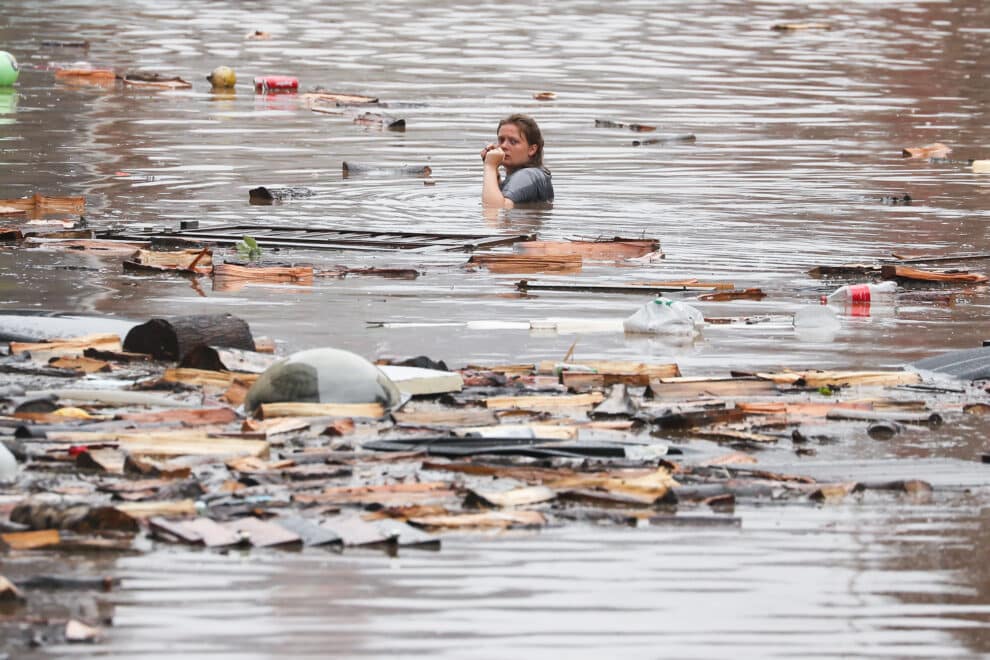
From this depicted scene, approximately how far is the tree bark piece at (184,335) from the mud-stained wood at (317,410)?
1367 millimetres

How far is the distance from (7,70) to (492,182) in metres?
13.0

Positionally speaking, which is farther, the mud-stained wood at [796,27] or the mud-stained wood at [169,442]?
the mud-stained wood at [796,27]

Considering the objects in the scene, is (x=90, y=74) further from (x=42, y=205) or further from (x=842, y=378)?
(x=842, y=378)

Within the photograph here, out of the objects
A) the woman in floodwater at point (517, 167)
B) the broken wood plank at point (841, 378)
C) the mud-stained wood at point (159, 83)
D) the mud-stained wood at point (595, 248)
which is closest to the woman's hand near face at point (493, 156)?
the woman in floodwater at point (517, 167)

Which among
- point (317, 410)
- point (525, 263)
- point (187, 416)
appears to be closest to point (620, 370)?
point (317, 410)

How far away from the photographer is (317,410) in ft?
31.9

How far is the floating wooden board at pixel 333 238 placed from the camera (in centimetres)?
1598

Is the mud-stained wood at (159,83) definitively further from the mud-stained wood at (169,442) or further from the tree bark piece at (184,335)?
the mud-stained wood at (169,442)

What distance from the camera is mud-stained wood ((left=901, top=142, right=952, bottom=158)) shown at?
932 inches

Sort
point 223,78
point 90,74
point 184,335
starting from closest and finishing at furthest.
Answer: point 184,335
point 223,78
point 90,74

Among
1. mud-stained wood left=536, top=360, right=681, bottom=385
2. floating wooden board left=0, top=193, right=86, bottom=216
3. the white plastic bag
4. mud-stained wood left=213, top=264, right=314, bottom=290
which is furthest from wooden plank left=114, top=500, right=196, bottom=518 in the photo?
floating wooden board left=0, top=193, right=86, bottom=216

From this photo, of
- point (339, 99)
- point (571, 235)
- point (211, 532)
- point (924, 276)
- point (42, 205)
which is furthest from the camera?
point (339, 99)

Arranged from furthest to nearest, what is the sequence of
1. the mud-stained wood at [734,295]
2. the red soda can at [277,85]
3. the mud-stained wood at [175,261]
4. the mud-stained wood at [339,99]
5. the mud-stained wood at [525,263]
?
the red soda can at [277,85] → the mud-stained wood at [339,99] → the mud-stained wood at [525,263] → the mud-stained wood at [175,261] → the mud-stained wood at [734,295]

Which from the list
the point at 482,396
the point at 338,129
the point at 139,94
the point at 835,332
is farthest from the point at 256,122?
the point at 482,396
